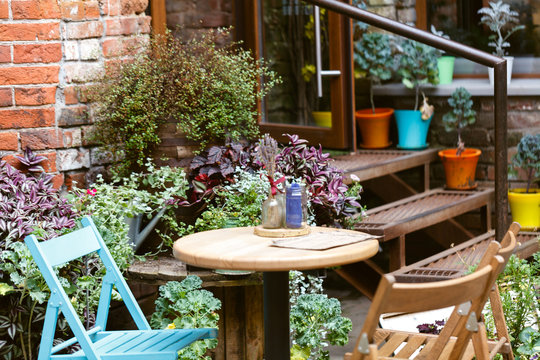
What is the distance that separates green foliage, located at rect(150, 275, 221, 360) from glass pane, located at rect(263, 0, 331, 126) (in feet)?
8.22

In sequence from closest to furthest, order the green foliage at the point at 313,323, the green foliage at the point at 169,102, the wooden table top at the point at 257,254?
the wooden table top at the point at 257,254 < the green foliage at the point at 313,323 < the green foliage at the point at 169,102

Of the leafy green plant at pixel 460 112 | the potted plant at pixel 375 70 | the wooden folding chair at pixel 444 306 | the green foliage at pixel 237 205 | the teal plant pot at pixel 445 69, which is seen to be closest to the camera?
the wooden folding chair at pixel 444 306

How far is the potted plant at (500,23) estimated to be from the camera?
6227mm

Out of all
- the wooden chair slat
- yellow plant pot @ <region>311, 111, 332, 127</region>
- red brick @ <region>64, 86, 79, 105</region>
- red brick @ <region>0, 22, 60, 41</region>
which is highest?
red brick @ <region>0, 22, 60, 41</region>

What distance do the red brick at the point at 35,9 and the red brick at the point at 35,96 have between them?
0.36 metres

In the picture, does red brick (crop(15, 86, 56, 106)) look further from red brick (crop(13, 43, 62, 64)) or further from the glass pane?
the glass pane

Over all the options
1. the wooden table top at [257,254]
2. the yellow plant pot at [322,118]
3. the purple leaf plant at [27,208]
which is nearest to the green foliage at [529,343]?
the wooden table top at [257,254]

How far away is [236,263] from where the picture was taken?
285 centimetres

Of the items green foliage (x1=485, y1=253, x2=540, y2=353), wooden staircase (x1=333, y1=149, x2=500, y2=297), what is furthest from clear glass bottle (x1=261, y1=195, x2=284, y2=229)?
wooden staircase (x1=333, y1=149, x2=500, y2=297)

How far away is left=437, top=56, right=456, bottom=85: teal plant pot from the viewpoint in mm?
6516

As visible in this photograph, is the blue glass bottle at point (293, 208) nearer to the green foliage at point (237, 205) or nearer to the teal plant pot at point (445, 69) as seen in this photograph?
the green foliage at point (237, 205)

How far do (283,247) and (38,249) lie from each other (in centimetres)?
91

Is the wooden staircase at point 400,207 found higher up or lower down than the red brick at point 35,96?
lower down

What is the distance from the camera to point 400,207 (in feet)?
18.3
